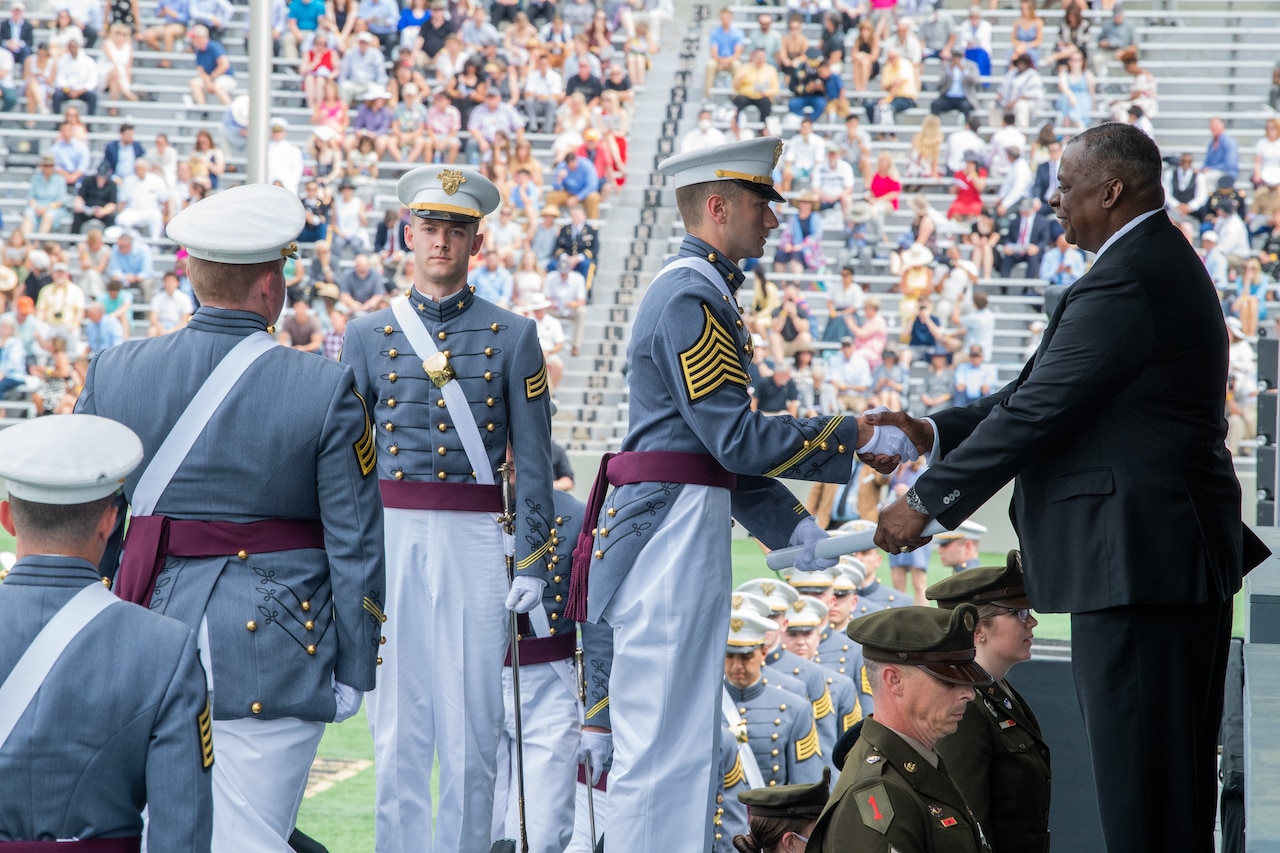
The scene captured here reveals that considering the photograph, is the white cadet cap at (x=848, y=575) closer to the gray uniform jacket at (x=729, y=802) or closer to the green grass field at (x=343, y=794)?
the green grass field at (x=343, y=794)

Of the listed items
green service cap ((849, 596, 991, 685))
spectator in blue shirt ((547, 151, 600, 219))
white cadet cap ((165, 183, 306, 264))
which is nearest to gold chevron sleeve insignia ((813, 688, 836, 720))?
green service cap ((849, 596, 991, 685))

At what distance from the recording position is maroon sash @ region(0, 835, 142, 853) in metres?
2.63

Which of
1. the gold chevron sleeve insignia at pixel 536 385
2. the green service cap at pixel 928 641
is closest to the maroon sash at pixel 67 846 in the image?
the green service cap at pixel 928 641

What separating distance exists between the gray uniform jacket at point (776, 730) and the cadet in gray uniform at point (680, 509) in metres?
2.97

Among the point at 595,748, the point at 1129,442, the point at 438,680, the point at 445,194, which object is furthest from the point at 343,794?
the point at 1129,442

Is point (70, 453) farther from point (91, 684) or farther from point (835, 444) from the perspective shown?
point (835, 444)

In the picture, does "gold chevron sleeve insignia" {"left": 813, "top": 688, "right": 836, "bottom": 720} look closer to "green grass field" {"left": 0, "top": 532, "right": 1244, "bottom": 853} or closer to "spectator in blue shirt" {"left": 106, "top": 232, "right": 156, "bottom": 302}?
"green grass field" {"left": 0, "top": 532, "right": 1244, "bottom": 853}

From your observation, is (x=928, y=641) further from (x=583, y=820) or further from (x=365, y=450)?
(x=583, y=820)

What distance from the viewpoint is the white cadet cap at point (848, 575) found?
974 centimetres

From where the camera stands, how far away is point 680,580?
14.3ft

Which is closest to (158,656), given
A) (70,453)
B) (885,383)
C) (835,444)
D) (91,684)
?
(91,684)

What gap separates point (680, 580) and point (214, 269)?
4.71ft

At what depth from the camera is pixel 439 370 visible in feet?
16.8

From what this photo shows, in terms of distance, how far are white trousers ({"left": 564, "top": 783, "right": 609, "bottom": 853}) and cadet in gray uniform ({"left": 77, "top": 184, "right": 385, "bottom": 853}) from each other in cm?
244
